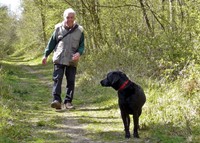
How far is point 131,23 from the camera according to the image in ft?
51.6

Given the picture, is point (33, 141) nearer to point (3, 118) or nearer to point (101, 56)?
point (3, 118)

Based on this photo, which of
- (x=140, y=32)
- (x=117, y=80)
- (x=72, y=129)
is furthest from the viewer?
(x=140, y=32)

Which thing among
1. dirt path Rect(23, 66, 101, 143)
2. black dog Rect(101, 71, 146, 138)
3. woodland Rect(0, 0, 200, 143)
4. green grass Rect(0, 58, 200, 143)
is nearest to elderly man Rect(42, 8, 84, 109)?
dirt path Rect(23, 66, 101, 143)

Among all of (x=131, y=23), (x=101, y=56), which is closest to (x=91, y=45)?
(x=131, y=23)

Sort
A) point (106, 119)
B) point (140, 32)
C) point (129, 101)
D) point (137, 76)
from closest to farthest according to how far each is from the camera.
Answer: point (129, 101) → point (106, 119) → point (137, 76) → point (140, 32)

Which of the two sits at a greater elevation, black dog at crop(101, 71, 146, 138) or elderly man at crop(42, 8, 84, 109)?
elderly man at crop(42, 8, 84, 109)

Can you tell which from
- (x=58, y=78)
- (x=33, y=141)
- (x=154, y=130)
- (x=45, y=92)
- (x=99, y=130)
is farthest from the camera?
(x=45, y=92)

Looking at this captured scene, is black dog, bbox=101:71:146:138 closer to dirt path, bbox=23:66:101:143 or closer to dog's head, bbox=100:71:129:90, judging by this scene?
dog's head, bbox=100:71:129:90

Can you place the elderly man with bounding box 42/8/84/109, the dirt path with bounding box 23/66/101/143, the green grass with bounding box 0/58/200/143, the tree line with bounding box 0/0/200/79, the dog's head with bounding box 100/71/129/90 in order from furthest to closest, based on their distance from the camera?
1. the tree line with bounding box 0/0/200/79
2. the elderly man with bounding box 42/8/84/109
3. the dog's head with bounding box 100/71/129/90
4. the dirt path with bounding box 23/66/101/143
5. the green grass with bounding box 0/58/200/143

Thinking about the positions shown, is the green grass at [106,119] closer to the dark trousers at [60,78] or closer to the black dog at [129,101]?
the black dog at [129,101]

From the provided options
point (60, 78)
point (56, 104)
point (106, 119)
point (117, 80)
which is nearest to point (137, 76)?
point (60, 78)

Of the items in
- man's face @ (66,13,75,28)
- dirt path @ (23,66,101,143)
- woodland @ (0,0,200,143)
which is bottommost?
dirt path @ (23,66,101,143)

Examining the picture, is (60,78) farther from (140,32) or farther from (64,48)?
(140,32)

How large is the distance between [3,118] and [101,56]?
7746 mm
